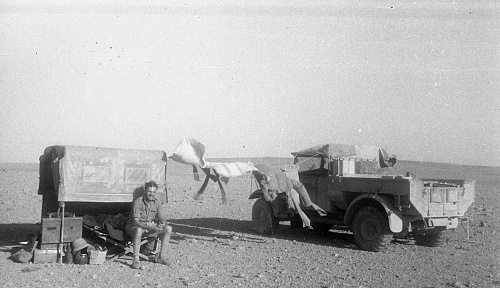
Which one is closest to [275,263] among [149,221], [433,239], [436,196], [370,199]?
[149,221]

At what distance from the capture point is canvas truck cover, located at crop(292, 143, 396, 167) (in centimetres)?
1286

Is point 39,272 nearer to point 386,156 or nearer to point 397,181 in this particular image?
point 397,181

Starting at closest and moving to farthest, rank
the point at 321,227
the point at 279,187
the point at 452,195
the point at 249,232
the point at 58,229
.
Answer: the point at 58,229 → the point at 452,195 → the point at 279,187 → the point at 249,232 → the point at 321,227

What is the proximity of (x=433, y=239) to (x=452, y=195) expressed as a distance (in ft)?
4.16

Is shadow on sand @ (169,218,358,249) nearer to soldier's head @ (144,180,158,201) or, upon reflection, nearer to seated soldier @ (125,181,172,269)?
seated soldier @ (125,181,172,269)

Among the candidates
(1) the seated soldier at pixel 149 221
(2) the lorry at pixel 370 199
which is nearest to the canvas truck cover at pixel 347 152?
(2) the lorry at pixel 370 199

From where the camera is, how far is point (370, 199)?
430 inches

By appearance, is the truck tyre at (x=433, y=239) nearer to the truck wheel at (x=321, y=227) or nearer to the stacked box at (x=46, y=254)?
the truck wheel at (x=321, y=227)

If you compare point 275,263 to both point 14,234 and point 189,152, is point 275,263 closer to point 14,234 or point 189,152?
point 189,152

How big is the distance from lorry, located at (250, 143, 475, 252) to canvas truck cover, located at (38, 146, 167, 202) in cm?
361

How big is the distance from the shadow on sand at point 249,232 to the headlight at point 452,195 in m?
2.17

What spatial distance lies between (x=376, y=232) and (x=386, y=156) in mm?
3357

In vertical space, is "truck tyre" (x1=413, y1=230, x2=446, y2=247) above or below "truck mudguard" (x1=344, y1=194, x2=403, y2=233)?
below

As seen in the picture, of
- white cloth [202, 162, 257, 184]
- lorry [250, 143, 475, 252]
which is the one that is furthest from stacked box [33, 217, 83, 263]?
lorry [250, 143, 475, 252]
